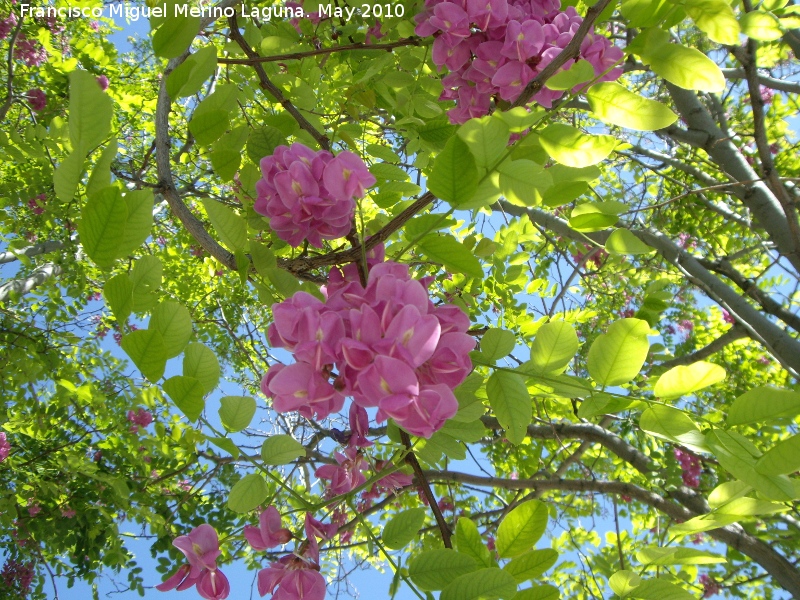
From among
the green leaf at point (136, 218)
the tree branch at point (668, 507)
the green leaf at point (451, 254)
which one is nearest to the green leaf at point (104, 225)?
the green leaf at point (136, 218)

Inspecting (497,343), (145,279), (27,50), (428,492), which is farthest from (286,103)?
(27,50)

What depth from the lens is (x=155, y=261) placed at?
2.10 ft

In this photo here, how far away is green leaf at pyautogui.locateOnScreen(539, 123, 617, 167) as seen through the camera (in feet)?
2.01

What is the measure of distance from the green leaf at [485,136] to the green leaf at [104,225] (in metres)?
0.35

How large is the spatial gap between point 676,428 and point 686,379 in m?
0.06

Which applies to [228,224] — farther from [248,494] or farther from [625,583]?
[625,583]

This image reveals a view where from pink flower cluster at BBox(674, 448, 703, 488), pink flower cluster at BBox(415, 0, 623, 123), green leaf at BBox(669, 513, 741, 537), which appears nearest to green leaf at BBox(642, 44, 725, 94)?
pink flower cluster at BBox(415, 0, 623, 123)

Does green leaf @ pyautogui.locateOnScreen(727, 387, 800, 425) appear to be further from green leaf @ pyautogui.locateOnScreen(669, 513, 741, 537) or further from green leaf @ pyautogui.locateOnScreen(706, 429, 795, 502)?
green leaf @ pyautogui.locateOnScreen(669, 513, 741, 537)

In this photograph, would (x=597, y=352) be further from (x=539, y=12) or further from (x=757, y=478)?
(x=539, y=12)

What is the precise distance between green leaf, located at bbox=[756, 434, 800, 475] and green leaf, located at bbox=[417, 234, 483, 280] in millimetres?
356

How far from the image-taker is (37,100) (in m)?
3.52

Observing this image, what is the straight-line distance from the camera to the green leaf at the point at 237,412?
706mm

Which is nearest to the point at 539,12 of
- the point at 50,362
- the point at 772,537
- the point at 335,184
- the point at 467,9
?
the point at 467,9

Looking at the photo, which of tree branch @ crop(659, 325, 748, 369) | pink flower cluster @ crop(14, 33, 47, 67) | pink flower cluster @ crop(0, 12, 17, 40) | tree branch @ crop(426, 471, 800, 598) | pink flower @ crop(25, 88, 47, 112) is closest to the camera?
tree branch @ crop(426, 471, 800, 598)
